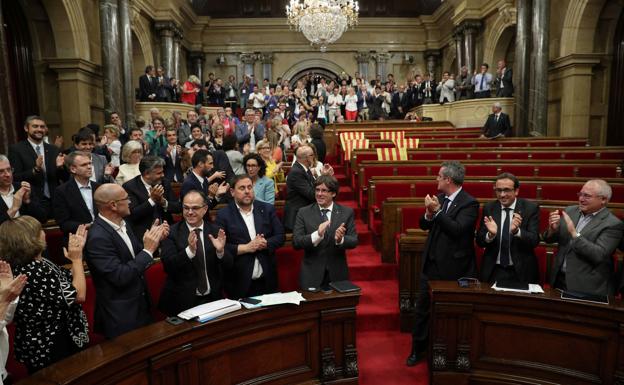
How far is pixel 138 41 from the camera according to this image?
1195cm

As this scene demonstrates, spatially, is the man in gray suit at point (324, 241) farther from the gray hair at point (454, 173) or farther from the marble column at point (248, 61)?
the marble column at point (248, 61)

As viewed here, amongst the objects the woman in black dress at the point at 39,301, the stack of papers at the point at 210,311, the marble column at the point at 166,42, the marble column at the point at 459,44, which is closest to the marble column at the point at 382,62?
the marble column at the point at 459,44

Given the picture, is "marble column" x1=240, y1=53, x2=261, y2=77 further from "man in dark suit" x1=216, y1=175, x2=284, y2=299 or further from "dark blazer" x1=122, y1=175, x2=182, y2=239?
"man in dark suit" x1=216, y1=175, x2=284, y2=299

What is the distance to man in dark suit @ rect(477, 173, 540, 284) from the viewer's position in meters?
2.71

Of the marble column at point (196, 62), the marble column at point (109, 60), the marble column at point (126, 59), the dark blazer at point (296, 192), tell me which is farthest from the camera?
the marble column at point (196, 62)

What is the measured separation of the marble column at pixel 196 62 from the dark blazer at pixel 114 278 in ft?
48.7

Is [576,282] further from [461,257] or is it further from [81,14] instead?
[81,14]

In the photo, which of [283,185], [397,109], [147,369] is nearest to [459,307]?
[147,369]

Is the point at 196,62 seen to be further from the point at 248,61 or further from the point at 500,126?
the point at 500,126

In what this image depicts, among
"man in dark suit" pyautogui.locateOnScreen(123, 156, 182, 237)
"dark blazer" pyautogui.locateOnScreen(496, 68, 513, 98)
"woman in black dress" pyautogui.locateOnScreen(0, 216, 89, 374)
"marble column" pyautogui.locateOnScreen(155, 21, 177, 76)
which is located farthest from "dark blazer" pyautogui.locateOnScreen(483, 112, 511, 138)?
"marble column" pyautogui.locateOnScreen(155, 21, 177, 76)

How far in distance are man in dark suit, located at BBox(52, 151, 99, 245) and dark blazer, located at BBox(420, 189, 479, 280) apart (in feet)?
7.37

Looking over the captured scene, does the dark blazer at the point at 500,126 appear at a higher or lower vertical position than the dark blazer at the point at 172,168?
higher

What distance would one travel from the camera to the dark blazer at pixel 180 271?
2.40 meters

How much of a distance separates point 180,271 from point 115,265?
0.43 m
